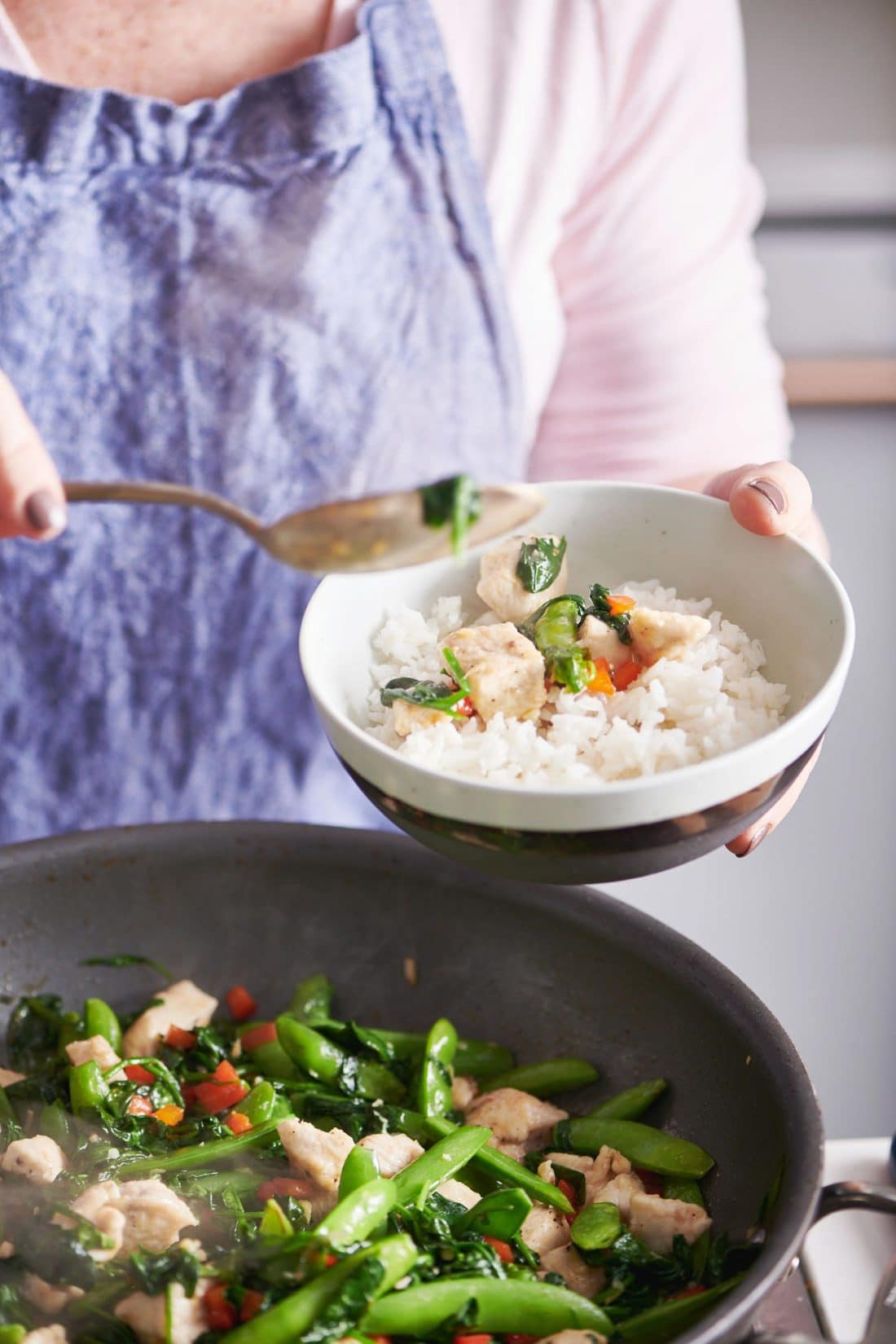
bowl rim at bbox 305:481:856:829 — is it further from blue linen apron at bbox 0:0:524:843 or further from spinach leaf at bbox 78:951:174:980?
blue linen apron at bbox 0:0:524:843

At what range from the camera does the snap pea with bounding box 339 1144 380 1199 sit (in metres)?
1.09

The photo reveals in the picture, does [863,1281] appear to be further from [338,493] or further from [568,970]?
[338,493]

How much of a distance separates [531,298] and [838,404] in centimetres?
139

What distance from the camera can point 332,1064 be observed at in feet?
4.37

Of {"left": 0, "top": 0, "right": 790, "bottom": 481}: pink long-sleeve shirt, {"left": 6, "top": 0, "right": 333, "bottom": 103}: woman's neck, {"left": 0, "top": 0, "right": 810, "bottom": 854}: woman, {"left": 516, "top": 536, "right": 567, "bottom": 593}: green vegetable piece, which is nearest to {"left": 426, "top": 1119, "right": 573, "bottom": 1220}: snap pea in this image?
{"left": 516, "top": 536, "right": 567, "bottom": 593}: green vegetable piece

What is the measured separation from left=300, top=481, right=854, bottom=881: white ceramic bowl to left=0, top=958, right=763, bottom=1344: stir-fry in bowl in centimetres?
36

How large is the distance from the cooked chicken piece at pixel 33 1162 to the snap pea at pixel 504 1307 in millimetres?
360

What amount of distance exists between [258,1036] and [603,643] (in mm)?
630

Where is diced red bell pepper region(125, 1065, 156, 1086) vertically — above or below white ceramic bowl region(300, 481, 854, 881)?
below

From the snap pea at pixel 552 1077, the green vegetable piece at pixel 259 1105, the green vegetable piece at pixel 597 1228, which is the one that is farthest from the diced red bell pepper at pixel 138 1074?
the green vegetable piece at pixel 597 1228

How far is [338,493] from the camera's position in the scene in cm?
174

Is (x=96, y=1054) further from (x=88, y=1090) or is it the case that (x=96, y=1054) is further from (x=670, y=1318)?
(x=670, y=1318)

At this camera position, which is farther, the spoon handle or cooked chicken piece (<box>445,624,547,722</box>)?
cooked chicken piece (<box>445,624,547,722</box>)

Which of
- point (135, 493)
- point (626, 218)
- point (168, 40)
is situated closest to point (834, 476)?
point (626, 218)
